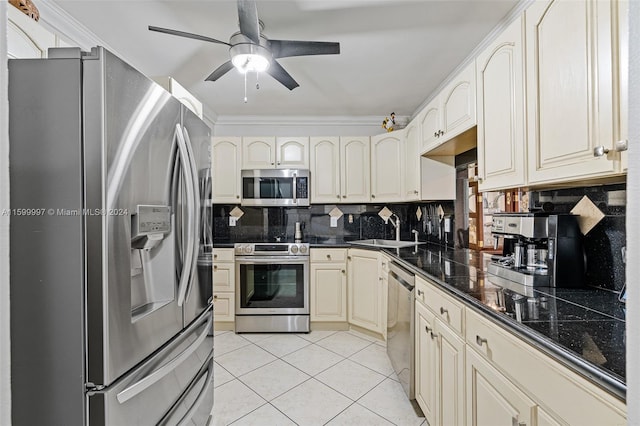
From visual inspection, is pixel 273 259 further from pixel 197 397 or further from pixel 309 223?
pixel 197 397

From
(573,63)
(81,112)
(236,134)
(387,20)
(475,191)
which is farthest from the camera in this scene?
(236,134)

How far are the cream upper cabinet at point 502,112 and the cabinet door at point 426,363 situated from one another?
0.79 m

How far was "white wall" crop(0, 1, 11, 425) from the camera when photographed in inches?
13.7

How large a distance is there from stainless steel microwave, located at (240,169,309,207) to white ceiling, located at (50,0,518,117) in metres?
0.81

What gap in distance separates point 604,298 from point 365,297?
2.07 m

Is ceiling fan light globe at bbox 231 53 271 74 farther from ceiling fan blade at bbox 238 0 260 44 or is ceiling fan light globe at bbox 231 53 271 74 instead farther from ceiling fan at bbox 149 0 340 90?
ceiling fan blade at bbox 238 0 260 44

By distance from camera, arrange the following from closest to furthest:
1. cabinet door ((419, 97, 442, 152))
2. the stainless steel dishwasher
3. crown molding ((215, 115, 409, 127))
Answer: the stainless steel dishwasher → cabinet door ((419, 97, 442, 152)) → crown molding ((215, 115, 409, 127))

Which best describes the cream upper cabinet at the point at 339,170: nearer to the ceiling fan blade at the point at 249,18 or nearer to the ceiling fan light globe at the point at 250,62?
the ceiling fan light globe at the point at 250,62

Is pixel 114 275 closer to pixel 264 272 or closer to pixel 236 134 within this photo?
pixel 264 272

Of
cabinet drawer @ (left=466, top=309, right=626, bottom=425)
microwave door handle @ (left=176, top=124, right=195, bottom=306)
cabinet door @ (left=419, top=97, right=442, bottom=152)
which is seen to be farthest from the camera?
cabinet door @ (left=419, top=97, right=442, bottom=152)

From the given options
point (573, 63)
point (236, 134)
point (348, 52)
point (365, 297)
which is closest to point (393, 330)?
point (365, 297)


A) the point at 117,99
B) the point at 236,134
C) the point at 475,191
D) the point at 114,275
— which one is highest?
the point at 236,134

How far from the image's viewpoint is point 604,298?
1148 millimetres

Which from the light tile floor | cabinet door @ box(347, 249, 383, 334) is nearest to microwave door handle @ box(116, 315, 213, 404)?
the light tile floor
